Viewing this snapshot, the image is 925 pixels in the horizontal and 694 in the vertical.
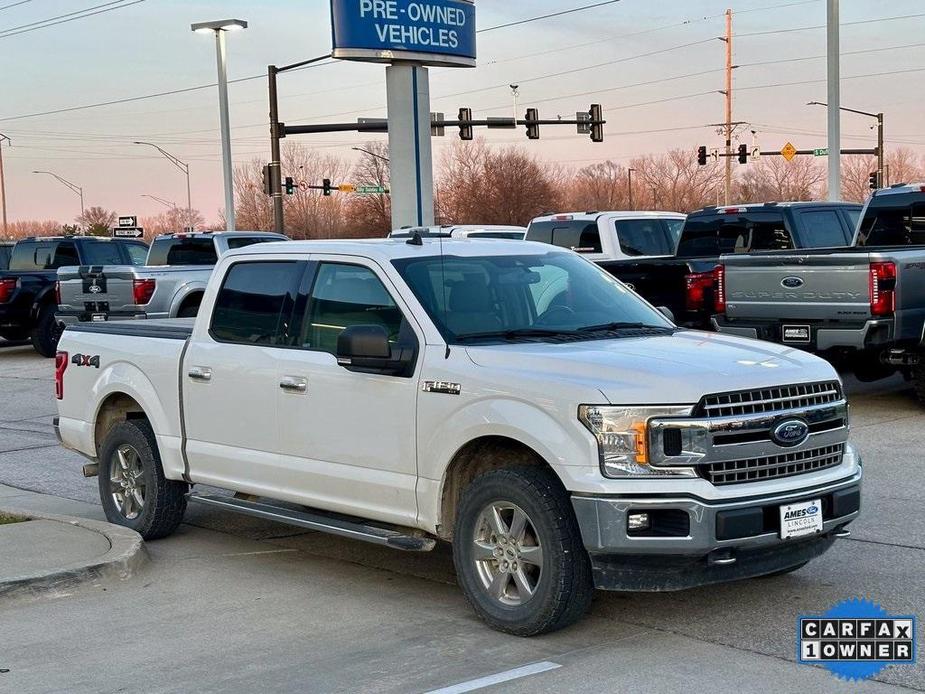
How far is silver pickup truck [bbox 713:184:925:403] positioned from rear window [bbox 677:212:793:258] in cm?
217

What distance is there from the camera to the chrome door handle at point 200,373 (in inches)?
307

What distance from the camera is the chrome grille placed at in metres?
5.75

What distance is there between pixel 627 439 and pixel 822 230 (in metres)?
11.7

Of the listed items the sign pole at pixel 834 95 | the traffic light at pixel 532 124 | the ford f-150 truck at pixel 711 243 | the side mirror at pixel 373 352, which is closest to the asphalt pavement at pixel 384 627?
the side mirror at pixel 373 352

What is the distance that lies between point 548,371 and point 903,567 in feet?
8.33

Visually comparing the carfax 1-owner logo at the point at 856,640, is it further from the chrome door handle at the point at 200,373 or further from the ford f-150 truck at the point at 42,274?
the ford f-150 truck at the point at 42,274

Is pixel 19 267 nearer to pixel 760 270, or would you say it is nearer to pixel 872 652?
pixel 760 270

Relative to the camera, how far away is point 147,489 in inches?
332

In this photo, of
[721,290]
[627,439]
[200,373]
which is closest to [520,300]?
[627,439]

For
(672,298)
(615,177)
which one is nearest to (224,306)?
(672,298)

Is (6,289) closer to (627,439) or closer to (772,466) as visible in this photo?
(627,439)

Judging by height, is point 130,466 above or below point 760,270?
below

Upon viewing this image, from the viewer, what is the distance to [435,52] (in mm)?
23656

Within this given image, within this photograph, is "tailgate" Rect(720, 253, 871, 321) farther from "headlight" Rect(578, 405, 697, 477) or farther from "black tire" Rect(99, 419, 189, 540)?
"headlight" Rect(578, 405, 697, 477)
